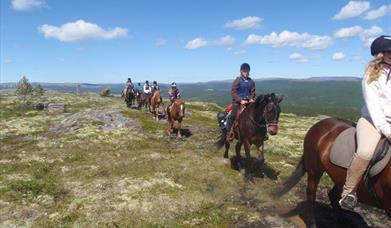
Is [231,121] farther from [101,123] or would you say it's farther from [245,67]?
[101,123]

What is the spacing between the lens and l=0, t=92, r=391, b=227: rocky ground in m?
14.2

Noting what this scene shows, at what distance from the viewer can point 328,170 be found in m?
11.6

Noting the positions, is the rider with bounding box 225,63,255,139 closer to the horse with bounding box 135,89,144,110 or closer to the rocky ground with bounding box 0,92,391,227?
the rocky ground with bounding box 0,92,391,227

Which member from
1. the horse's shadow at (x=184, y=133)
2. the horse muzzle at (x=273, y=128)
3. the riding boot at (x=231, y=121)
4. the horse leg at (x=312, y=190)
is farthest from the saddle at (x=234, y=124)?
the horse's shadow at (x=184, y=133)

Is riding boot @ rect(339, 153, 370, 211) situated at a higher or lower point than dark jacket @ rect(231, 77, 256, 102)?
lower

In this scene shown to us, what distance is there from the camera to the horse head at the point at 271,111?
16594mm

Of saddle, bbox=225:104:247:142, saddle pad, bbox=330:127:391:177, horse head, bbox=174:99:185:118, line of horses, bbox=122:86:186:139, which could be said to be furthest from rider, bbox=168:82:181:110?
saddle pad, bbox=330:127:391:177

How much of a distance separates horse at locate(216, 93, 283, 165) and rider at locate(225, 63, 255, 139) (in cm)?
61

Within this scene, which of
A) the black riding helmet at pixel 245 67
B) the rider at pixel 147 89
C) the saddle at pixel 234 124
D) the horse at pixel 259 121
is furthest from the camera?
the rider at pixel 147 89

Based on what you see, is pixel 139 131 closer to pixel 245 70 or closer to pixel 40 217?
pixel 245 70

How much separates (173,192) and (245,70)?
7.43 meters

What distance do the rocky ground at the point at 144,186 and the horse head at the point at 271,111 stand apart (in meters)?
2.97

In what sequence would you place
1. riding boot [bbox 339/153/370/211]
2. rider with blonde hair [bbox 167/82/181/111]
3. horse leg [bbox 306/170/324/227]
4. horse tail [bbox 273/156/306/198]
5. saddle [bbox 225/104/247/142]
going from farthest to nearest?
rider with blonde hair [bbox 167/82/181/111]
saddle [bbox 225/104/247/142]
horse tail [bbox 273/156/306/198]
horse leg [bbox 306/170/324/227]
riding boot [bbox 339/153/370/211]

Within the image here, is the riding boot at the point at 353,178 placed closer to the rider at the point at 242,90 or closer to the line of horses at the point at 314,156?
the line of horses at the point at 314,156
